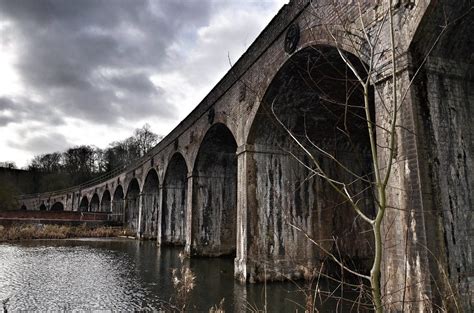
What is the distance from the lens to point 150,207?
20844mm

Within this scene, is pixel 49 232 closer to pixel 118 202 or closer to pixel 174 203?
pixel 174 203

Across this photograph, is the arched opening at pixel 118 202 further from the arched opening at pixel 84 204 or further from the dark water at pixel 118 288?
the dark water at pixel 118 288

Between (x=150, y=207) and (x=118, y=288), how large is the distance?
1467 cm

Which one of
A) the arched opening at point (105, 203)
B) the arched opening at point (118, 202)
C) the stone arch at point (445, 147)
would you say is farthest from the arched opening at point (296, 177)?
the arched opening at point (105, 203)

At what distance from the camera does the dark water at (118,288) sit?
5324 millimetres

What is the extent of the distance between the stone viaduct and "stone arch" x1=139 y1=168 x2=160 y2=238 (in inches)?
130

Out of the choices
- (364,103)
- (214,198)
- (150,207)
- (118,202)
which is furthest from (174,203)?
(118,202)

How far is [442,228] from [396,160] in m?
0.81

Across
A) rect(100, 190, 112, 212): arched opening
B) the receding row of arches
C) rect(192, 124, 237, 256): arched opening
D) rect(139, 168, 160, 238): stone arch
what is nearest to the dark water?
the receding row of arches

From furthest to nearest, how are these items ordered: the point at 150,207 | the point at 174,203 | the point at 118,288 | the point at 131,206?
the point at 131,206
the point at 150,207
the point at 174,203
the point at 118,288

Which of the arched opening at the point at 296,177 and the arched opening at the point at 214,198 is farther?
the arched opening at the point at 214,198

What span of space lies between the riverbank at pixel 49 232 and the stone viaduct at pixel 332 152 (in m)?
6.82

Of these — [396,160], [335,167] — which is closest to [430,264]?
[396,160]

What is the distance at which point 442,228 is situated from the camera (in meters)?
3.41
